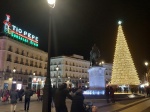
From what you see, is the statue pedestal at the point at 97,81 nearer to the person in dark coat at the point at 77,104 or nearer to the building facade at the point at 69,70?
the person in dark coat at the point at 77,104

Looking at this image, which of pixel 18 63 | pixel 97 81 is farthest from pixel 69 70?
pixel 97 81

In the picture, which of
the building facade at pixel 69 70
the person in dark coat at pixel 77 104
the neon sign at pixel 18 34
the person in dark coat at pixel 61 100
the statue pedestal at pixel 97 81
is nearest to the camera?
the person in dark coat at pixel 77 104

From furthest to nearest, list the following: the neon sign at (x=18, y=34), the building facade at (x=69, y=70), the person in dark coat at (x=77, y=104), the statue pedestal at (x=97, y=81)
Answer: the building facade at (x=69, y=70) → the neon sign at (x=18, y=34) → the statue pedestal at (x=97, y=81) → the person in dark coat at (x=77, y=104)

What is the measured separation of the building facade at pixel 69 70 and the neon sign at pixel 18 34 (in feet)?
64.7

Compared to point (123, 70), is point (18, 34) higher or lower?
higher

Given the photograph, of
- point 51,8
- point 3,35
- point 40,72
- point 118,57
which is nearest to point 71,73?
point 40,72

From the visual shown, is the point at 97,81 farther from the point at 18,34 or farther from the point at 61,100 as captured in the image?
the point at 18,34

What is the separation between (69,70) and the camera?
86750 mm

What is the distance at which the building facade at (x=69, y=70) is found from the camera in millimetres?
84062

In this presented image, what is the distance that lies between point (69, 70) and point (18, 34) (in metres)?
33.2

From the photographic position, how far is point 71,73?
3440 inches

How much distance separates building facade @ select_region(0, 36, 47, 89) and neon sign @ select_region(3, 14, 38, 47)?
173 centimetres

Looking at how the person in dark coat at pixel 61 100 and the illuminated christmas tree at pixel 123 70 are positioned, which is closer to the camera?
the person in dark coat at pixel 61 100

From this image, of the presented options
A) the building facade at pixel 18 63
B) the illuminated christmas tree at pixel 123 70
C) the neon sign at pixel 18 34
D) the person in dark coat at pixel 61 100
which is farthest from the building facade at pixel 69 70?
the person in dark coat at pixel 61 100
